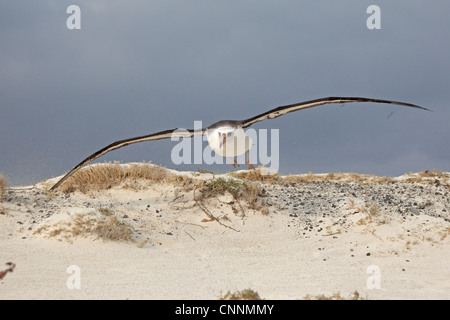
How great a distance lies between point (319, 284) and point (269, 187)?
5.38 meters

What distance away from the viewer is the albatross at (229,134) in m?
7.81

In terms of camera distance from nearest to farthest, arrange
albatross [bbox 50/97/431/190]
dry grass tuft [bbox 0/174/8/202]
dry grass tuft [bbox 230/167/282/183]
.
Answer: albatross [bbox 50/97/431/190], dry grass tuft [bbox 0/174/8/202], dry grass tuft [bbox 230/167/282/183]

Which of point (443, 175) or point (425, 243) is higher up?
point (443, 175)

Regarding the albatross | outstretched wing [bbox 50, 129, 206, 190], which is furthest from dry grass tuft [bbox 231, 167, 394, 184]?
outstretched wing [bbox 50, 129, 206, 190]

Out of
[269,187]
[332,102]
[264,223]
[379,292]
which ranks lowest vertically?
[379,292]

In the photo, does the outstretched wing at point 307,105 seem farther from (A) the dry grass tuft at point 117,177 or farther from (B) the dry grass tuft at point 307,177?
(B) the dry grass tuft at point 307,177

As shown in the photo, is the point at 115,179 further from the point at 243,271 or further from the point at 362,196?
the point at 362,196

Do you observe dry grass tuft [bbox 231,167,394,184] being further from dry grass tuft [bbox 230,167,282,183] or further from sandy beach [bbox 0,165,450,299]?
sandy beach [bbox 0,165,450,299]

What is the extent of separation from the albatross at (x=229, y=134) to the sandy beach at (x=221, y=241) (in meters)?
0.75

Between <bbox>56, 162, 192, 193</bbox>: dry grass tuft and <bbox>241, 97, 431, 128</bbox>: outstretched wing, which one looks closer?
<bbox>241, 97, 431, 128</bbox>: outstretched wing

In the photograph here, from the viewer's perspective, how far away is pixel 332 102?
7812mm

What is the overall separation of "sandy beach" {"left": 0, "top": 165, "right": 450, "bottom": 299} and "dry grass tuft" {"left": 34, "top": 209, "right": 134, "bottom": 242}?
0.06 ft

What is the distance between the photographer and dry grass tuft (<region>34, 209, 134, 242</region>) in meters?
7.06
